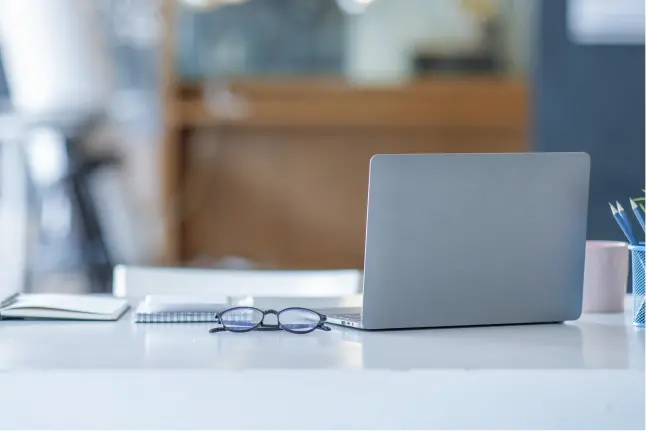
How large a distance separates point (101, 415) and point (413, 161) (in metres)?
0.41

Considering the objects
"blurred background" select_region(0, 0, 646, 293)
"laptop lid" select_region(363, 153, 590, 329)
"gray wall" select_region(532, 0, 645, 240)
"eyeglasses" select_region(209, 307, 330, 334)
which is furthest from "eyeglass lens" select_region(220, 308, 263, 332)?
"blurred background" select_region(0, 0, 646, 293)

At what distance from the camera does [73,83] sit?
4402mm

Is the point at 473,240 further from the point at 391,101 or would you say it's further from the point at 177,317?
the point at 391,101

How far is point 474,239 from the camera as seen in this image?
1.09 metres

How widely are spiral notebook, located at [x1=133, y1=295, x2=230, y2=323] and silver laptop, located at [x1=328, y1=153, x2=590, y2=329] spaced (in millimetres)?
150

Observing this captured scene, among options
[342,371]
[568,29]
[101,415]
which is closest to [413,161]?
[342,371]

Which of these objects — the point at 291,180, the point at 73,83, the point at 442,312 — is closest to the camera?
the point at 442,312

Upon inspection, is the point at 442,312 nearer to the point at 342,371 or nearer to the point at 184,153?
the point at 342,371

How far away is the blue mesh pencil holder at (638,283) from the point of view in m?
1.13

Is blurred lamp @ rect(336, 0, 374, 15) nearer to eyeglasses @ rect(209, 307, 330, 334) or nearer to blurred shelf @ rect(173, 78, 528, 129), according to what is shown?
blurred shelf @ rect(173, 78, 528, 129)

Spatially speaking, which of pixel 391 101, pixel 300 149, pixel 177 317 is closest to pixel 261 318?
pixel 177 317

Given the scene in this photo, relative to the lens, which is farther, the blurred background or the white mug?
the blurred background

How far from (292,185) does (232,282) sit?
148 inches

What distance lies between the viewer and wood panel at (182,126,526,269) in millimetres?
5555
